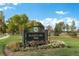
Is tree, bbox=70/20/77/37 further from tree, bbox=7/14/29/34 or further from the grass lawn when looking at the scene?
tree, bbox=7/14/29/34

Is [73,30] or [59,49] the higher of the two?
[73,30]

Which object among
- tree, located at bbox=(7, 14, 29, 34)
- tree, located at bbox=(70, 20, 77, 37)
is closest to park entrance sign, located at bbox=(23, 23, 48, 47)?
tree, located at bbox=(7, 14, 29, 34)

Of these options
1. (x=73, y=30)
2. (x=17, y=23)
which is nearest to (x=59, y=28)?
(x=73, y=30)

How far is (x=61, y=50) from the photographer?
2303 mm

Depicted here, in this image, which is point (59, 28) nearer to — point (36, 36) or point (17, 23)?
point (36, 36)

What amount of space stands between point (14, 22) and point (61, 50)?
51 cm

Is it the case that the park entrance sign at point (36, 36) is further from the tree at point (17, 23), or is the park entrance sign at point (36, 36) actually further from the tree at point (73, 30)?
the tree at point (73, 30)

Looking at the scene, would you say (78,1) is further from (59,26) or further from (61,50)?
(61,50)

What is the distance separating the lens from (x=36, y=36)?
2311mm

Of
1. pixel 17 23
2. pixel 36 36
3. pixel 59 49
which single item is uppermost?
pixel 17 23

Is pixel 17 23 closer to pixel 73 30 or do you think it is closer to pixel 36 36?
A: pixel 36 36

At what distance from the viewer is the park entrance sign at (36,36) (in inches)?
91.0

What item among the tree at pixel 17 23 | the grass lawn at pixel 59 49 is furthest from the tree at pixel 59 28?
the tree at pixel 17 23

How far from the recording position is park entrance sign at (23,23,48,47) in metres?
2.31
